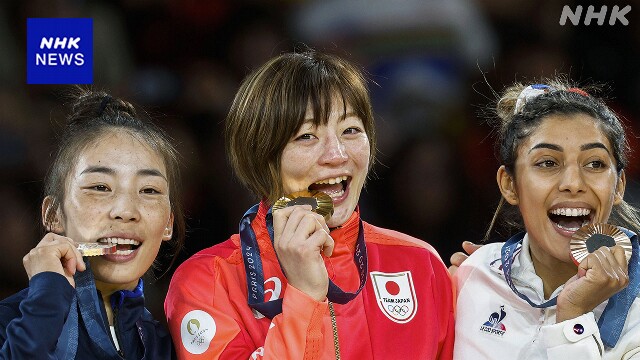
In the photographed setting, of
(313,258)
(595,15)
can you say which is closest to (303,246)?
(313,258)

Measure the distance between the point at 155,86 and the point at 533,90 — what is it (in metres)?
1.84

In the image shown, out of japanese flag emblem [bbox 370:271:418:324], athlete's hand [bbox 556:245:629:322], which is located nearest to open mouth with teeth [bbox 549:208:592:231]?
athlete's hand [bbox 556:245:629:322]

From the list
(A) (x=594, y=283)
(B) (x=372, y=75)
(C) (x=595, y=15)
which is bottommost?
(A) (x=594, y=283)

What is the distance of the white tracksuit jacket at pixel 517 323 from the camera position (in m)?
2.32

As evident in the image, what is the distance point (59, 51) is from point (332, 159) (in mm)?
1925

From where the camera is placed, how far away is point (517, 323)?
101 inches

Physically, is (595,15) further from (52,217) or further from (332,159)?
(52,217)

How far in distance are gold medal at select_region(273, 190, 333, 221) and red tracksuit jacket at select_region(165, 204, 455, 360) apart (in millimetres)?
161

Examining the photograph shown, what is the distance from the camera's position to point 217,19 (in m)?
4.14

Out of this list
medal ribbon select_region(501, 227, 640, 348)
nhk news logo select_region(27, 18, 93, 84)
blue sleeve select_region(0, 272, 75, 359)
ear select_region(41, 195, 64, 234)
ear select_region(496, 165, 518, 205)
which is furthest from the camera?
nhk news logo select_region(27, 18, 93, 84)

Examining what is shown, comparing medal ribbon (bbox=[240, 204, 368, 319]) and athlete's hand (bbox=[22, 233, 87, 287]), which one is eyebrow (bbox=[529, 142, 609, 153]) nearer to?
medal ribbon (bbox=[240, 204, 368, 319])

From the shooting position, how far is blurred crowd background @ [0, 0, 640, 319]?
3.98 m

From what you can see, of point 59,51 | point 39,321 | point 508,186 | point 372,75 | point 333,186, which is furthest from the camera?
point 372,75

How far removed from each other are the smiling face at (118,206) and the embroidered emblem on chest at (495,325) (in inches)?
37.6
